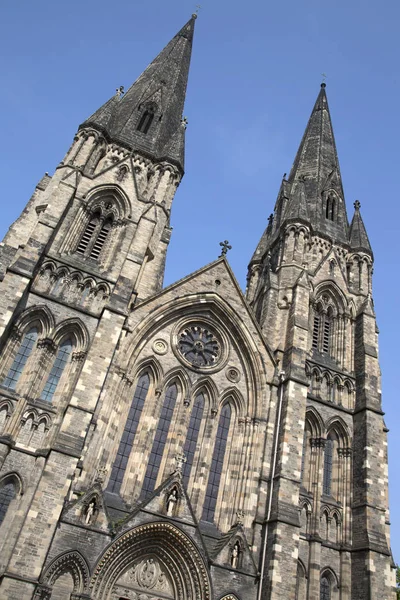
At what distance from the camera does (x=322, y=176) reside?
3139cm

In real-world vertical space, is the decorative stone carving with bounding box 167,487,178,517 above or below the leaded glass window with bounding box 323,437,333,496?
below

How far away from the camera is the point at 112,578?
14.6m

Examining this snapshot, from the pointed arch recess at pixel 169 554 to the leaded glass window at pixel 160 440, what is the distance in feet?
6.18

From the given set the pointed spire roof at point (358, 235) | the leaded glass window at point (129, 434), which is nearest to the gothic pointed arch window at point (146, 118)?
the pointed spire roof at point (358, 235)

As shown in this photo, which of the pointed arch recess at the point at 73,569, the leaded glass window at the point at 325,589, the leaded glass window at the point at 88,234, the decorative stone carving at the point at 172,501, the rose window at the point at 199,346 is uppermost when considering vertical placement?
the leaded glass window at the point at 88,234

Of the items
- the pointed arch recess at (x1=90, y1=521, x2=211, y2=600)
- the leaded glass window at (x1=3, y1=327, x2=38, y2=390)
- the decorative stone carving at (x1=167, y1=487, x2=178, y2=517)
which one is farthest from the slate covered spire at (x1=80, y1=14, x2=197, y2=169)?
the pointed arch recess at (x1=90, y1=521, x2=211, y2=600)

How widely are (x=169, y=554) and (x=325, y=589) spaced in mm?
5811

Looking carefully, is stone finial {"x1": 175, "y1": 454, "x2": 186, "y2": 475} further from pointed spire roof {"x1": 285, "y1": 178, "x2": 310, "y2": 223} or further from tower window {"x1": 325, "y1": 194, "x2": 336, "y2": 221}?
tower window {"x1": 325, "y1": 194, "x2": 336, "y2": 221}

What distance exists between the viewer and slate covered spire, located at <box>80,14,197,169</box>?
2591cm

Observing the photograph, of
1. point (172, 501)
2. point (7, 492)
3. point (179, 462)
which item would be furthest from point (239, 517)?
point (7, 492)

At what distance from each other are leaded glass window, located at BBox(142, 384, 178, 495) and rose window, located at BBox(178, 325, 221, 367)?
4.75ft

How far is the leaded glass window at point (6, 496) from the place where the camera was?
14413mm

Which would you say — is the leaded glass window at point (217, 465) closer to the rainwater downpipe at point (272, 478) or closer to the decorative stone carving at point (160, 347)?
the rainwater downpipe at point (272, 478)

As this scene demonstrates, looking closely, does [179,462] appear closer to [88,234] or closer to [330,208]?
[88,234]
